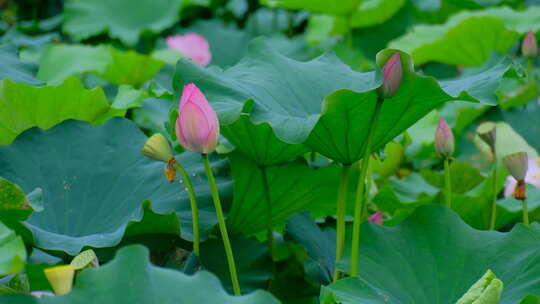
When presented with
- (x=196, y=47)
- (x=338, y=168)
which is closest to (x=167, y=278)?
(x=338, y=168)

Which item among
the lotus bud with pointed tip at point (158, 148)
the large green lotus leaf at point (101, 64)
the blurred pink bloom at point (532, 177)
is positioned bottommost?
the large green lotus leaf at point (101, 64)

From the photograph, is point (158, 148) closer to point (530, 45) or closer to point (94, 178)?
point (94, 178)

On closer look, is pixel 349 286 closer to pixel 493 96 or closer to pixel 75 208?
pixel 493 96

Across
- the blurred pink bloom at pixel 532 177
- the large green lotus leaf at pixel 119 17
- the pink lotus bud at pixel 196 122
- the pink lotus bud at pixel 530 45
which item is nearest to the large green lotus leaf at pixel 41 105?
the pink lotus bud at pixel 196 122

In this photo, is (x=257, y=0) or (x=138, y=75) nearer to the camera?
(x=138, y=75)

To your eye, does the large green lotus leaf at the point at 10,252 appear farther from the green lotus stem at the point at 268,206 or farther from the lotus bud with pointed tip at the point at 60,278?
the green lotus stem at the point at 268,206

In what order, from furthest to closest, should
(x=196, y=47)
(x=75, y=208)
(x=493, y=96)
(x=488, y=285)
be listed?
(x=196, y=47) < (x=75, y=208) < (x=493, y=96) < (x=488, y=285)

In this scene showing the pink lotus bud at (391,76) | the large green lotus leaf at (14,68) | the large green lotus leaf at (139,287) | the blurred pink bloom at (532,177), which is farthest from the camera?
the blurred pink bloom at (532,177)
